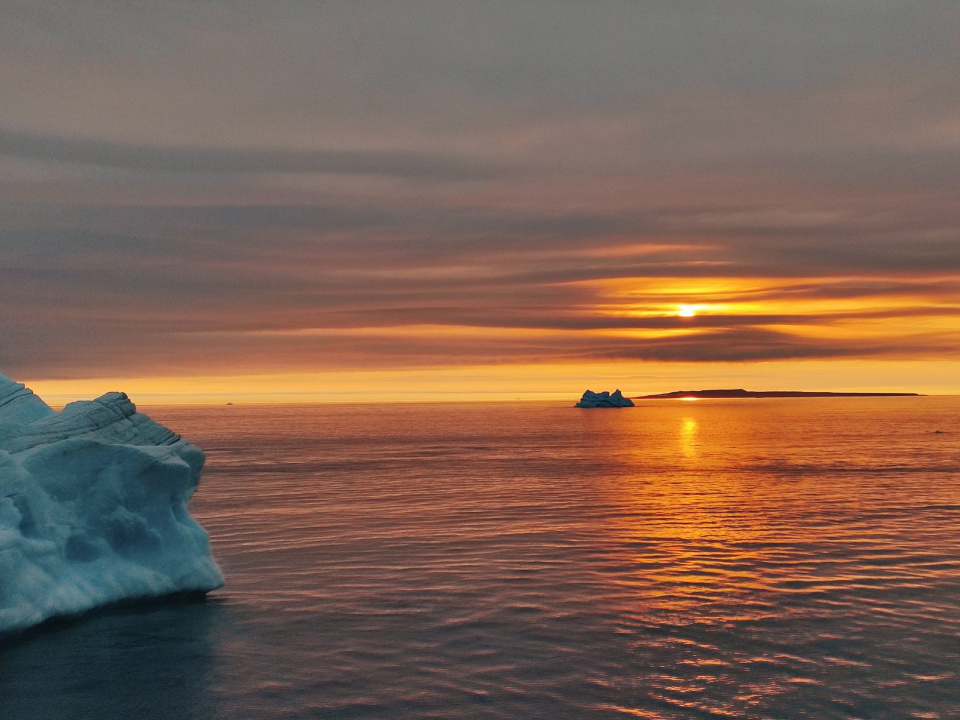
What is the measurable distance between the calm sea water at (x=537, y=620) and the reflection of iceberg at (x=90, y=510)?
1055mm

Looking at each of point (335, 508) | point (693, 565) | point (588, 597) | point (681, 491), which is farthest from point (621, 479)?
Answer: point (588, 597)

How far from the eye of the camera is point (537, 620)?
2595 cm

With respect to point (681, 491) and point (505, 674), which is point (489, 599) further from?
point (681, 491)

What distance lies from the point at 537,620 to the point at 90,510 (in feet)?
48.1

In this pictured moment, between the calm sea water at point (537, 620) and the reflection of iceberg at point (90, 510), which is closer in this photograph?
the calm sea water at point (537, 620)

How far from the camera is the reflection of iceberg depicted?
24391mm

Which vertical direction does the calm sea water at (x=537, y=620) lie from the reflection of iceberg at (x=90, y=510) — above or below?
below

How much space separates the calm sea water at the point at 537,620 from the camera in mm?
19594

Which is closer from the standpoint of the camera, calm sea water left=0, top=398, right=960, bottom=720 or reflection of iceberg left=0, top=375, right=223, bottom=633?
calm sea water left=0, top=398, right=960, bottom=720

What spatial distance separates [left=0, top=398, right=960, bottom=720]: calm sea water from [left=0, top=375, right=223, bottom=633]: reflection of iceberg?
1.06 meters

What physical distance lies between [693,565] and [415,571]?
1152 centimetres

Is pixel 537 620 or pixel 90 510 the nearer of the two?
pixel 537 620

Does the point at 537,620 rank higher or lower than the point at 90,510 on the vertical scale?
lower

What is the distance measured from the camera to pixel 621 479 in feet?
242
